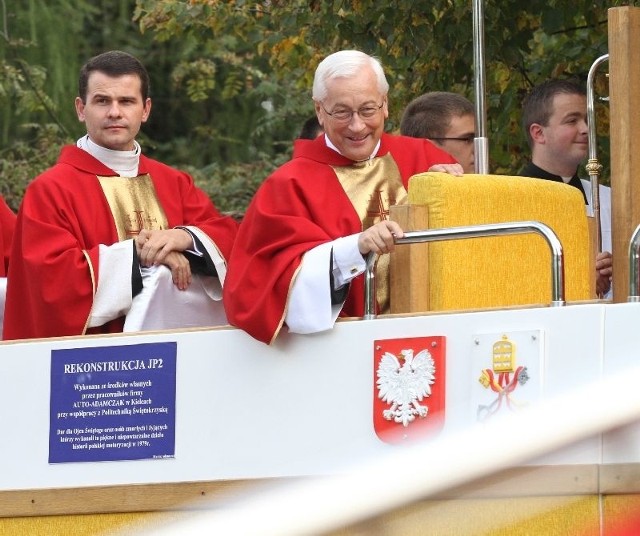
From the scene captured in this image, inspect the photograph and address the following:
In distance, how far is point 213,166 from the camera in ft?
47.5

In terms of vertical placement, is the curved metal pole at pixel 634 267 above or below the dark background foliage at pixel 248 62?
below

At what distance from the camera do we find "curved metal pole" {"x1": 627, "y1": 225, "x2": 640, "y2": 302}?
203 inches

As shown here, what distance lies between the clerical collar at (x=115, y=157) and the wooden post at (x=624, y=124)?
7.72 ft

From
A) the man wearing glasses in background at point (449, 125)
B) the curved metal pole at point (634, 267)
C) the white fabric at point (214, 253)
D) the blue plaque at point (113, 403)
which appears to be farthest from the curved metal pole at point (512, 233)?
the man wearing glasses in background at point (449, 125)

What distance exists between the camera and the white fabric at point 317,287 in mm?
5535

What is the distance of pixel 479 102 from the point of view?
254 inches

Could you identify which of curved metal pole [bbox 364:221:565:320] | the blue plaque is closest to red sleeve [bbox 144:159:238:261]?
the blue plaque

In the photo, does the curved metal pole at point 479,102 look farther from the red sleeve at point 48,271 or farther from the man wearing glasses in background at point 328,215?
the red sleeve at point 48,271

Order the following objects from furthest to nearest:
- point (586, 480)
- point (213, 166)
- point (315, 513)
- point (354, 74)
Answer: point (213, 166) → point (354, 74) → point (586, 480) → point (315, 513)

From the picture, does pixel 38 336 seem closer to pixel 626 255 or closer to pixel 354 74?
pixel 354 74

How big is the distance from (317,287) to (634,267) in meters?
1.03

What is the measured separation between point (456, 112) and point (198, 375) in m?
1.85

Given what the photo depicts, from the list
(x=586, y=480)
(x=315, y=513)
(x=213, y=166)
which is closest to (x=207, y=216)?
(x=586, y=480)

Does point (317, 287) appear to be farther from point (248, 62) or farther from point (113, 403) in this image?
point (248, 62)
